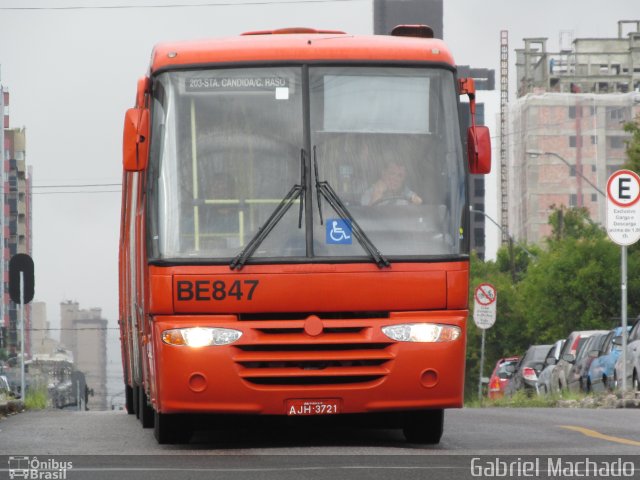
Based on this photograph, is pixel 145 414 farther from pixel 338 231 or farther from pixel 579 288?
pixel 579 288

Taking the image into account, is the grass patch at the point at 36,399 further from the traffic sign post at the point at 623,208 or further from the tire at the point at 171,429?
the tire at the point at 171,429

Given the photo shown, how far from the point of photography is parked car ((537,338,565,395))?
104 feet

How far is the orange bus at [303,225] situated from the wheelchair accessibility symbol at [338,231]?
0.01 meters

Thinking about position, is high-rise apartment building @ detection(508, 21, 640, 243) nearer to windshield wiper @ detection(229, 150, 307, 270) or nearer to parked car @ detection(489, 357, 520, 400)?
parked car @ detection(489, 357, 520, 400)

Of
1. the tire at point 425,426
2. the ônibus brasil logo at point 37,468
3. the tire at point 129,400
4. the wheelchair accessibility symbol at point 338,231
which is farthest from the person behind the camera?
the tire at point 129,400

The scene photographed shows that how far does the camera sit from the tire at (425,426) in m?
13.0

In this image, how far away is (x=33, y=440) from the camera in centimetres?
1375

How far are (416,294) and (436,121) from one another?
4.58ft

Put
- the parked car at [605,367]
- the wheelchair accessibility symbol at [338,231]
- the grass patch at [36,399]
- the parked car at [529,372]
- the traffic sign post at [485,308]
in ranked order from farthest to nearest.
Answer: the traffic sign post at [485,308] → the parked car at [529,372] → the parked car at [605,367] → the grass patch at [36,399] → the wheelchair accessibility symbol at [338,231]

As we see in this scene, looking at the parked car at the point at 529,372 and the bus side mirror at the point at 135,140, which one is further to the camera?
the parked car at the point at 529,372

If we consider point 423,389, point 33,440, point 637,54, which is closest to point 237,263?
point 423,389

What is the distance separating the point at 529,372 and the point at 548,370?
2.43 m

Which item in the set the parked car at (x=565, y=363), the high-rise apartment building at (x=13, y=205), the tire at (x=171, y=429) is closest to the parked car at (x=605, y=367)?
the parked car at (x=565, y=363)

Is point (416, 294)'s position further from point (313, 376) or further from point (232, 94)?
point (232, 94)
